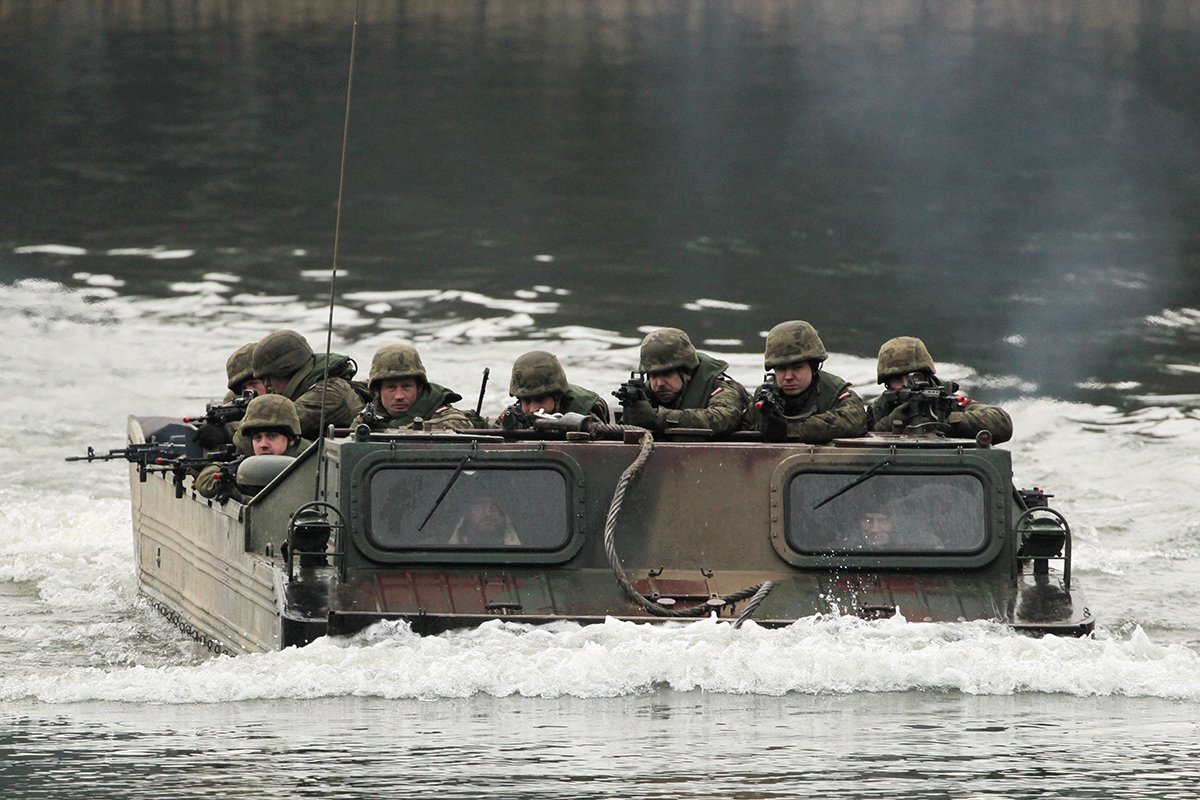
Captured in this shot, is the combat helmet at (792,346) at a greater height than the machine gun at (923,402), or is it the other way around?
the combat helmet at (792,346)

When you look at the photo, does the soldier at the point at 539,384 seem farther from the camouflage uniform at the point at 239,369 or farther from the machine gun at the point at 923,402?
the camouflage uniform at the point at 239,369

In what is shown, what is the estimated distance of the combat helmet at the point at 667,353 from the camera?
1477 cm

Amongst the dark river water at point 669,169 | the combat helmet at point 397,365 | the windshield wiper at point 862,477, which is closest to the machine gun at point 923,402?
the windshield wiper at point 862,477

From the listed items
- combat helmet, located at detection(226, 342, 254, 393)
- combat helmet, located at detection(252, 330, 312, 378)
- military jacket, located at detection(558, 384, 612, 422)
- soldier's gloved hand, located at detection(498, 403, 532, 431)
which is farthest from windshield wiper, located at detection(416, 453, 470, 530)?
combat helmet, located at detection(226, 342, 254, 393)

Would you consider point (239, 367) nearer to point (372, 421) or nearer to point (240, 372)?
point (240, 372)

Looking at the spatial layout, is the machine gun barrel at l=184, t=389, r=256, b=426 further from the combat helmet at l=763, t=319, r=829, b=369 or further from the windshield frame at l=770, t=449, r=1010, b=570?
the windshield frame at l=770, t=449, r=1010, b=570

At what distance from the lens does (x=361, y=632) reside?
41.1 ft

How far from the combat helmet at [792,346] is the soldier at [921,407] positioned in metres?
0.64

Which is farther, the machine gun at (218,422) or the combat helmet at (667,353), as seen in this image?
the machine gun at (218,422)

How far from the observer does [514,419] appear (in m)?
14.0

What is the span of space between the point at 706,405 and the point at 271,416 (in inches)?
94.4

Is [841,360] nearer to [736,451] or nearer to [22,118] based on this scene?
[736,451]

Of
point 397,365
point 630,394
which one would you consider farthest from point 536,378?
point 397,365

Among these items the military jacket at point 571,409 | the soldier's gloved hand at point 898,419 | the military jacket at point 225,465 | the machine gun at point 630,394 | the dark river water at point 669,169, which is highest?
the machine gun at point 630,394
